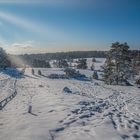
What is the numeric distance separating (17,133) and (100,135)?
16.2 ft

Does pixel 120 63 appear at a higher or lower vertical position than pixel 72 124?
higher

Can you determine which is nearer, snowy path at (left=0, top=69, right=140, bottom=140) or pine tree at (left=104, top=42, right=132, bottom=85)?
snowy path at (left=0, top=69, right=140, bottom=140)

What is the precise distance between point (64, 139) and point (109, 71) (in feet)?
132

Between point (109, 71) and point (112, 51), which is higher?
point (112, 51)

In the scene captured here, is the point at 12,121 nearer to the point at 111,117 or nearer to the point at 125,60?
the point at 111,117

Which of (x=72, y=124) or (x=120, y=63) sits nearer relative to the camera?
(x=72, y=124)

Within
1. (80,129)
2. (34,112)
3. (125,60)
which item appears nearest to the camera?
(80,129)

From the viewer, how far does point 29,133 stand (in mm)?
12883

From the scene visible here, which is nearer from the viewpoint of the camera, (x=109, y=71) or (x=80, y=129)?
(x=80, y=129)

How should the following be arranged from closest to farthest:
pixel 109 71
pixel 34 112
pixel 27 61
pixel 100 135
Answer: pixel 100 135 < pixel 34 112 < pixel 109 71 < pixel 27 61

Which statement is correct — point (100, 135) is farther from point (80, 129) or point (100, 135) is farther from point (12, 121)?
point (12, 121)

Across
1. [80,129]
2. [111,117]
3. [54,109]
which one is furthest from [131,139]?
[54,109]

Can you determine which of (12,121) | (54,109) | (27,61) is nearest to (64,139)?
(12,121)

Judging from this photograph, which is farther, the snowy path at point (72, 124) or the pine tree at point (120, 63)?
the pine tree at point (120, 63)
